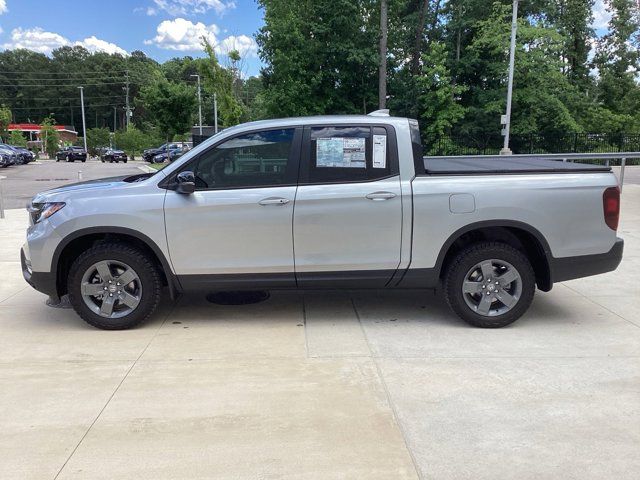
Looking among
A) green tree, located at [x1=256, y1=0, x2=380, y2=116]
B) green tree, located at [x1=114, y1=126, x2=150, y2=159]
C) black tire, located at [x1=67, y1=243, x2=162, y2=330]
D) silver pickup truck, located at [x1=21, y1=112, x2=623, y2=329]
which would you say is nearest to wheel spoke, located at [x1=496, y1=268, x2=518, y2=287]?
silver pickup truck, located at [x1=21, y1=112, x2=623, y2=329]

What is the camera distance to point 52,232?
192 inches

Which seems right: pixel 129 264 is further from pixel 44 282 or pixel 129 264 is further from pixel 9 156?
pixel 9 156

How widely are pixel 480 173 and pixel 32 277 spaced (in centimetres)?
424

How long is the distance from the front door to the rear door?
0.13 m

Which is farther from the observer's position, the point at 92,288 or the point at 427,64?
the point at 427,64

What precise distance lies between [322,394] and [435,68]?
30.1 m

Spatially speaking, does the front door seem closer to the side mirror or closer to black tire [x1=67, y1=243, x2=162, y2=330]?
the side mirror

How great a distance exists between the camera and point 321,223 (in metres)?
4.84

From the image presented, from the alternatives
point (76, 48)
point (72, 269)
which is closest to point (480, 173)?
point (72, 269)

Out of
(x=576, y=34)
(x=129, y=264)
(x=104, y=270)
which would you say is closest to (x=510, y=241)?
(x=129, y=264)

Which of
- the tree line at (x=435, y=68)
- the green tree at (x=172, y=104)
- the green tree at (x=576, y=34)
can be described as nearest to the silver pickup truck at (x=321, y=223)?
the tree line at (x=435, y=68)

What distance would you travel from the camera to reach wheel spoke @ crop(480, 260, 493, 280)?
498cm

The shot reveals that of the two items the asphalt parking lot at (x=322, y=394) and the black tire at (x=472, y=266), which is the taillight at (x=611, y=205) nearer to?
the black tire at (x=472, y=266)

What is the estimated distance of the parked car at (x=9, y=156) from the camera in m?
38.7
